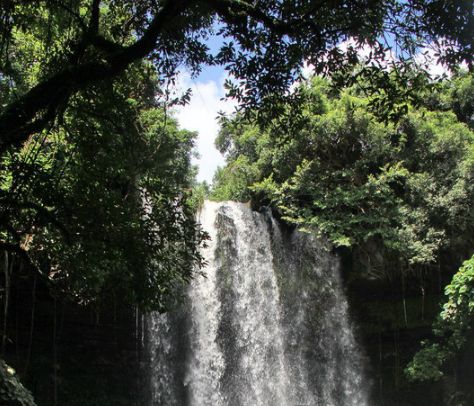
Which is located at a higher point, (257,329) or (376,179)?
(376,179)

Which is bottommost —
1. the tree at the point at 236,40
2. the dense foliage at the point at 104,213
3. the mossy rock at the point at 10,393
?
the mossy rock at the point at 10,393

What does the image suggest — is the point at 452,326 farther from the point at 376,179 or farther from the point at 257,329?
the point at 257,329

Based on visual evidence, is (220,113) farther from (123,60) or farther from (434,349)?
(434,349)

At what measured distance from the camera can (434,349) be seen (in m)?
10.4

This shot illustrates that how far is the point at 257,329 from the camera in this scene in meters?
11.5

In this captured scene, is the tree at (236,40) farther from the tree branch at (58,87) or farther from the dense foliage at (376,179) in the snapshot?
the dense foliage at (376,179)

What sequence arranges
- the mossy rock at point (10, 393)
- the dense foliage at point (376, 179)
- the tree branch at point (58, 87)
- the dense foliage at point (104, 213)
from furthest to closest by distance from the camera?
the dense foliage at point (376, 179) → the dense foliage at point (104, 213) → the mossy rock at point (10, 393) → the tree branch at point (58, 87)

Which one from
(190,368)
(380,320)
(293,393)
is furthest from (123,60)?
(380,320)

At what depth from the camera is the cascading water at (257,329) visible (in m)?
11.0

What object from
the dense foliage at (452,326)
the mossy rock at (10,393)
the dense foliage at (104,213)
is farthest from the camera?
the dense foliage at (452,326)

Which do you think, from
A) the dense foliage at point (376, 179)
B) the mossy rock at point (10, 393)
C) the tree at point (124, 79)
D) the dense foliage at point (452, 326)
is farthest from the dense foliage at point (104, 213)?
the dense foliage at point (376, 179)

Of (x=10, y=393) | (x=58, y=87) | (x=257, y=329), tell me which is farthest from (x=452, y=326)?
(x=58, y=87)

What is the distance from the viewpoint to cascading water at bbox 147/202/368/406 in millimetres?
11023

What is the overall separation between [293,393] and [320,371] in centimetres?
90
